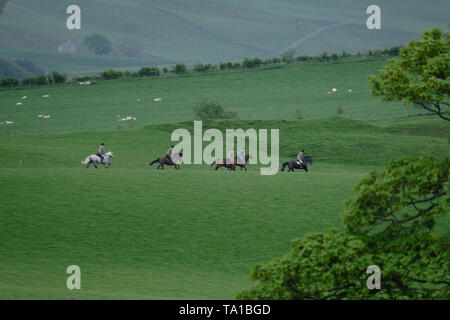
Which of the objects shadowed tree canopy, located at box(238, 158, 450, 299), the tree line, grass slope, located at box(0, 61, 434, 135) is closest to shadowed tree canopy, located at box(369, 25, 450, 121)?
shadowed tree canopy, located at box(238, 158, 450, 299)

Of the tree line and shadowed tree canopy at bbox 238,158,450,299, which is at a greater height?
the tree line

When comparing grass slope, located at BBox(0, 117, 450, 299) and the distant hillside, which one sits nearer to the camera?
grass slope, located at BBox(0, 117, 450, 299)

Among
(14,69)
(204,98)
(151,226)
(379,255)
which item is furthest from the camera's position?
(14,69)

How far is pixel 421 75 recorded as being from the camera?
Answer: 1489 cm

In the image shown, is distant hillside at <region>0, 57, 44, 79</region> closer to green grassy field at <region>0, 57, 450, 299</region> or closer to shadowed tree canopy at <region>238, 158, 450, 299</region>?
green grassy field at <region>0, 57, 450, 299</region>

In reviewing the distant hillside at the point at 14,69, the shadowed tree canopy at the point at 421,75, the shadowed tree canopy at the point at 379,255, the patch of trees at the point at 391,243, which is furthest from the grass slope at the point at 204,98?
the distant hillside at the point at 14,69

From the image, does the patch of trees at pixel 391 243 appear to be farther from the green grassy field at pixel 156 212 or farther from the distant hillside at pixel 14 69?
the distant hillside at pixel 14 69

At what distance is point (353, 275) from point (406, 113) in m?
59.8

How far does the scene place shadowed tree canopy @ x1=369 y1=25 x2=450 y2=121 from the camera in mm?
14352

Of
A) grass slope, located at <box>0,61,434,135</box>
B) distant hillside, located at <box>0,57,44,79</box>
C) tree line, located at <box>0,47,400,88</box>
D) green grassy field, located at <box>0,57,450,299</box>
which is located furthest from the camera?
distant hillside, located at <box>0,57,44,79</box>

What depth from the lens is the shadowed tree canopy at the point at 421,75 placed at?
1435 centimetres

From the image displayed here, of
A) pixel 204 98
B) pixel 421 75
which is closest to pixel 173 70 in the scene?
pixel 204 98

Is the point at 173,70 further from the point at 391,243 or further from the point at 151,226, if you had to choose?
the point at 391,243

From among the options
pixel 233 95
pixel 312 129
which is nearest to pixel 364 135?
pixel 312 129
